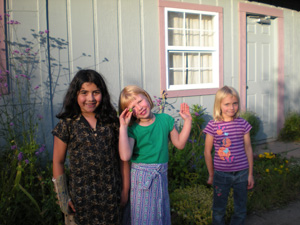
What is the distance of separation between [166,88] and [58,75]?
75.6 inches

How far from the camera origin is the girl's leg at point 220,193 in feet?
8.11

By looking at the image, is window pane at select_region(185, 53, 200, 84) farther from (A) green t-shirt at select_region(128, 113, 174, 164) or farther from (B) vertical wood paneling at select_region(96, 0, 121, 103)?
(A) green t-shirt at select_region(128, 113, 174, 164)

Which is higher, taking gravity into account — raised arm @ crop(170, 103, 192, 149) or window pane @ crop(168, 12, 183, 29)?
window pane @ crop(168, 12, 183, 29)

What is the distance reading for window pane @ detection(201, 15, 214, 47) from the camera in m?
5.83

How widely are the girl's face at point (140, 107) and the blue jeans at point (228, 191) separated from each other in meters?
0.97

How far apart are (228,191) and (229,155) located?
32cm

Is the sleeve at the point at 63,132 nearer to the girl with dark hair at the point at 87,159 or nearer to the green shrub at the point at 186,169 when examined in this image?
the girl with dark hair at the point at 87,159

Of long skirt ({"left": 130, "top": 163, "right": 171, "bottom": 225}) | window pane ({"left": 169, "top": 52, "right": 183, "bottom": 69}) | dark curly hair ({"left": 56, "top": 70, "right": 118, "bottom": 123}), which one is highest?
window pane ({"left": 169, "top": 52, "right": 183, "bottom": 69})

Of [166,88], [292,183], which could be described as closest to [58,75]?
[166,88]

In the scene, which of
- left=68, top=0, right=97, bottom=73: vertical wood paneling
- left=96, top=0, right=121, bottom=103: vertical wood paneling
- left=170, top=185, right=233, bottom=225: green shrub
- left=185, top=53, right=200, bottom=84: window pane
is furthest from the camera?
left=185, top=53, right=200, bottom=84: window pane

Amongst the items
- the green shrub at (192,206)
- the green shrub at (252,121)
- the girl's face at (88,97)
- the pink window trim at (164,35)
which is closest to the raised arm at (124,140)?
the girl's face at (88,97)

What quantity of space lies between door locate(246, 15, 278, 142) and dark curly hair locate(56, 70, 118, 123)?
507cm

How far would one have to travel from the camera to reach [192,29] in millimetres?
5664

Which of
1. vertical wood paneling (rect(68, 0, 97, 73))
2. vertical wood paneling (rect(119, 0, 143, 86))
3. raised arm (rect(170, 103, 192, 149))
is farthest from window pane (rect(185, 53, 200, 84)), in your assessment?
raised arm (rect(170, 103, 192, 149))
